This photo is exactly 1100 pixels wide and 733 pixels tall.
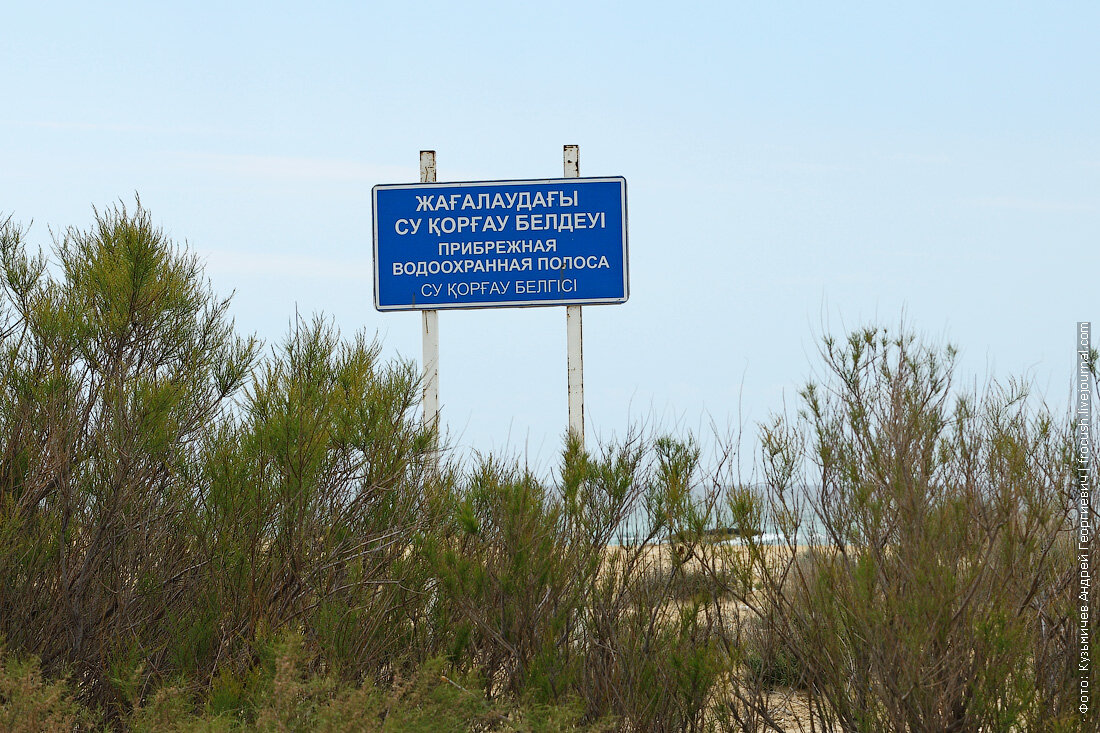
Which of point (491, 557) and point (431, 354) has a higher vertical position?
point (431, 354)

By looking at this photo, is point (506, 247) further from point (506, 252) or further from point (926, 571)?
point (926, 571)

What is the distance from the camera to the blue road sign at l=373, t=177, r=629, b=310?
24.9ft

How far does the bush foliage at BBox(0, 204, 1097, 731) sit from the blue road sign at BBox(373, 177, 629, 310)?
2.33 meters

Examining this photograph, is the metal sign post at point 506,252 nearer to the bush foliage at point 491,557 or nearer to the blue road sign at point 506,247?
the blue road sign at point 506,247

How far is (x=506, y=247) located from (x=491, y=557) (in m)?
3.56

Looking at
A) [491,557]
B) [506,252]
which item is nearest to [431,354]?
[506,252]

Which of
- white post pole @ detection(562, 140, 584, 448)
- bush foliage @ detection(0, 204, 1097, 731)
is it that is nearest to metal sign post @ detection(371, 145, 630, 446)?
white post pole @ detection(562, 140, 584, 448)

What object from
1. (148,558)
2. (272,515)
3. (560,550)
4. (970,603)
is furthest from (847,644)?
(148,558)

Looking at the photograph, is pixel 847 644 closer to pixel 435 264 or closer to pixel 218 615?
pixel 218 615

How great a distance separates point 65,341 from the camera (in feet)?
17.3

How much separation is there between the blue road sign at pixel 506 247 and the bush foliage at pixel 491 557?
7.64ft

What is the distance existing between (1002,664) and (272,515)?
130 inches

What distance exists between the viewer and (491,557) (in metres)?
4.55

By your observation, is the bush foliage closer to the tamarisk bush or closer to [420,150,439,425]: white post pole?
the tamarisk bush
